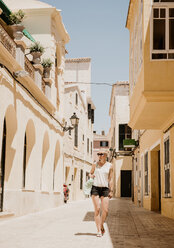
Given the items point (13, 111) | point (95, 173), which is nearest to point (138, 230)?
point (95, 173)

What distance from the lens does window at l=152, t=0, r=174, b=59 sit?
10250mm

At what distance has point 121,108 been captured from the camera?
4253 cm

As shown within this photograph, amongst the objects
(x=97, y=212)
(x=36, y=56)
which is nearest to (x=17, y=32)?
(x=36, y=56)

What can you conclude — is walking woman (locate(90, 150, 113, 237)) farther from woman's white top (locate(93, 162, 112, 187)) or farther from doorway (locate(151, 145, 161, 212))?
doorway (locate(151, 145, 161, 212))

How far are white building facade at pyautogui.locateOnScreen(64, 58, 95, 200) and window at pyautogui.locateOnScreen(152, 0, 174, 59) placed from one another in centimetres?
1196

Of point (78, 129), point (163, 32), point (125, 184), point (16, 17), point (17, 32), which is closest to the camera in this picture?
point (163, 32)

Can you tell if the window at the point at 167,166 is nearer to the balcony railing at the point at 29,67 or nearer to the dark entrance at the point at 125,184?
the balcony railing at the point at 29,67

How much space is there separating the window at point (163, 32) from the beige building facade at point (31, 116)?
3.94 m

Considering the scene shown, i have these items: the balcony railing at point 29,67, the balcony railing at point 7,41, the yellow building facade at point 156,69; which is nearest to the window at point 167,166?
the yellow building facade at point 156,69

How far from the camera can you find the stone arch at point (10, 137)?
494 inches

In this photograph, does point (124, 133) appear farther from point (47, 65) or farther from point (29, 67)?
point (29, 67)

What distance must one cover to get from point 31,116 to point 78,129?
1896cm

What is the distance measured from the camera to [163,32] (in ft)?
33.9

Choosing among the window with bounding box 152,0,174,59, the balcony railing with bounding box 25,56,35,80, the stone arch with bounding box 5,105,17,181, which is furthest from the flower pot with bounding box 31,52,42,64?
the window with bounding box 152,0,174,59
